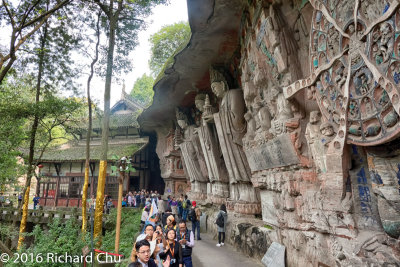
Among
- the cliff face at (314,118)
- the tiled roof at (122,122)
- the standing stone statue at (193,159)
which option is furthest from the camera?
the tiled roof at (122,122)

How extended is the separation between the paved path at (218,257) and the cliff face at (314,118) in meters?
0.72

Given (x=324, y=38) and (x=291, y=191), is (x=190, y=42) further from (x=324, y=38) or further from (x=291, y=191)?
(x=291, y=191)

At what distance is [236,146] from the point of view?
296 inches

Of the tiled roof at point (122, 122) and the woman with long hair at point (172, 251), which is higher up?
the tiled roof at point (122, 122)

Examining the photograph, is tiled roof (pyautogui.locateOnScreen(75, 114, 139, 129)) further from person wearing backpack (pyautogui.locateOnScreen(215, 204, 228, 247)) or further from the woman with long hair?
the woman with long hair

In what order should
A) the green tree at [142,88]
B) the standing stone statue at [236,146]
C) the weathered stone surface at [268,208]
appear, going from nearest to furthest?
1. the weathered stone surface at [268,208]
2. the standing stone statue at [236,146]
3. the green tree at [142,88]

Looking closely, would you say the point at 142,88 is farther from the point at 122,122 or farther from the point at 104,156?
the point at 104,156

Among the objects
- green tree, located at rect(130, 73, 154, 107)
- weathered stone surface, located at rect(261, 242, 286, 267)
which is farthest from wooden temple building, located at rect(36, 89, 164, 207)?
weathered stone surface, located at rect(261, 242, 286, 267)

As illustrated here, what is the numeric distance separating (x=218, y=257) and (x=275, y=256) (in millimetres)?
1551

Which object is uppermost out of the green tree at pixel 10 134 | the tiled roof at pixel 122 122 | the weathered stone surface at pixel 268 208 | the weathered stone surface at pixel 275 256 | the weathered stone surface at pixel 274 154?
→ the tiled roof at pixel 122 122

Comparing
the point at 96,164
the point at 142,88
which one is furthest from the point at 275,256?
the point at 142,88

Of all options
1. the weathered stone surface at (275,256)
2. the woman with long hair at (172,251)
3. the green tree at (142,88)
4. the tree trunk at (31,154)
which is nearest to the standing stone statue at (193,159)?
the tree trunk at (31,154)

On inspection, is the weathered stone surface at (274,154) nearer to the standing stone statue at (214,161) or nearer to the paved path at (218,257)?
the paved path at (218,257)

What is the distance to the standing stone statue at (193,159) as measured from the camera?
11445mm
